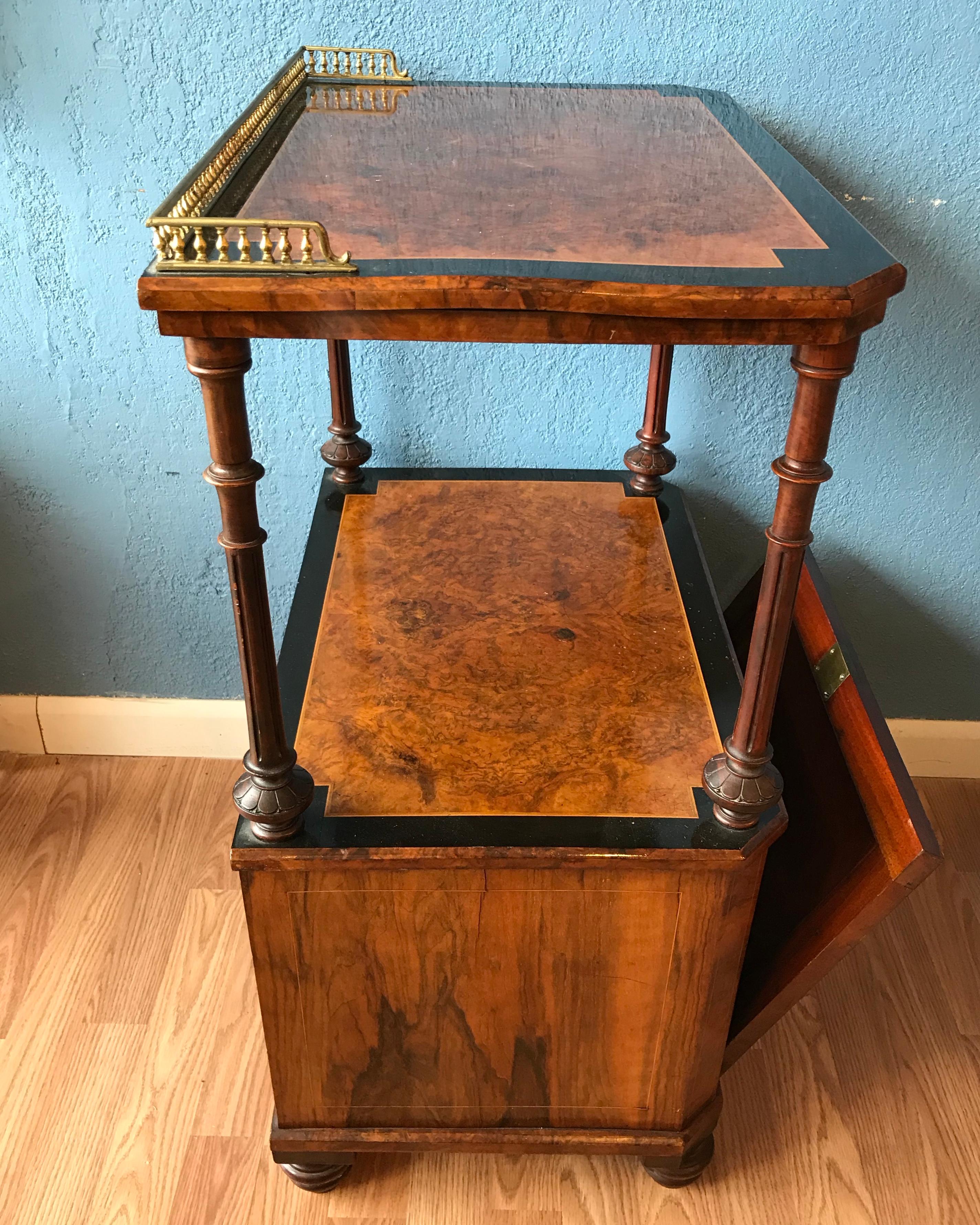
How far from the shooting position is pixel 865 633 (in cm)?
168

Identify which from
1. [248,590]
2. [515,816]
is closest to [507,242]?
[248,590]

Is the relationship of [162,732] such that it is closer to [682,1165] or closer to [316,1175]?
[316,1175]

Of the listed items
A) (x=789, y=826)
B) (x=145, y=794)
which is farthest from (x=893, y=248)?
(x=145, y=794)

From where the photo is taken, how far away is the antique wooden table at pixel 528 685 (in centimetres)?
74

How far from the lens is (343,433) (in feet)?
4.69

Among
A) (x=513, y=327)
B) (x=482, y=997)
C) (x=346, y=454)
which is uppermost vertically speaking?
(x=513, y=327)

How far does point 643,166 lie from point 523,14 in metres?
0.43

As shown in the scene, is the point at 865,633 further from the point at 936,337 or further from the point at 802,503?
the point at 802,503

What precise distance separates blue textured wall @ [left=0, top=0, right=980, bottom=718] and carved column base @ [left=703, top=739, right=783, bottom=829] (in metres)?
0.66

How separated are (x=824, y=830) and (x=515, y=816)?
0.43 metres

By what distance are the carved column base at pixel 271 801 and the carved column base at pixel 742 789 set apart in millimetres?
386

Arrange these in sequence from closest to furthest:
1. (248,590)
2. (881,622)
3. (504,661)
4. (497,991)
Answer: (248,590)
(497,991)
(504,661)
(881,622)

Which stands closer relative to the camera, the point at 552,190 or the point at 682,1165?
the point at 552,190

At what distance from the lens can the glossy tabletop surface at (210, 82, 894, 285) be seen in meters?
0.75
